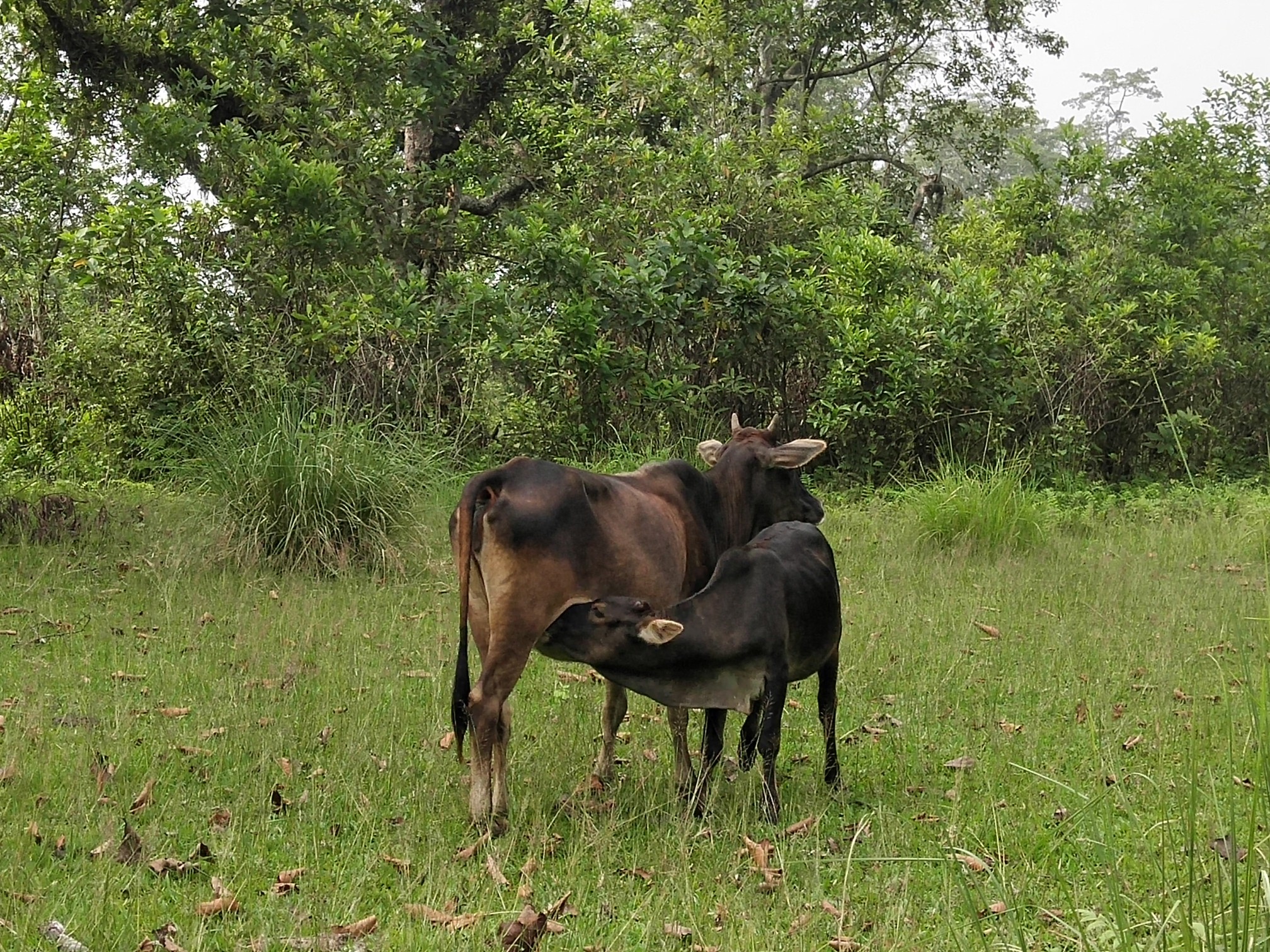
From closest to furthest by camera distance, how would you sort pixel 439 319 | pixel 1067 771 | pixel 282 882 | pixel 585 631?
1. pixel 282 882
2. pixel 585 631
3. pixel 1067 771
4. pixel 439 319

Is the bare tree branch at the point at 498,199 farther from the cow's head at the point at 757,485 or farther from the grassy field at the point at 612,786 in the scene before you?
the cow's head at the point at 757,485

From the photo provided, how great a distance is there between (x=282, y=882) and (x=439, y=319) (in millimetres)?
8292

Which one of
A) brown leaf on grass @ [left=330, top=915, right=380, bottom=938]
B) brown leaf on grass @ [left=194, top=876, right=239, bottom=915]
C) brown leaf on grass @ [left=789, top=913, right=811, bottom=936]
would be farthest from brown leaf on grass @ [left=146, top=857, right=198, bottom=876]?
brown leaf on grass @ [left=789, top=913, right=811, bottom=936]

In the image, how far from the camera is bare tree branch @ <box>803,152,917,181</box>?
2097 cm

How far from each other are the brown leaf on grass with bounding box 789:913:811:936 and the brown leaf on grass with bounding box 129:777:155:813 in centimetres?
236

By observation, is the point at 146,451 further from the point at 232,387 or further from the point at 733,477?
the point at 733,477

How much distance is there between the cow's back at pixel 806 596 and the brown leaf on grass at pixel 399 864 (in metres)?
1.61

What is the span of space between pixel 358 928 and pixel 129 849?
40.0 inches

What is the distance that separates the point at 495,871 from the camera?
13.5ft

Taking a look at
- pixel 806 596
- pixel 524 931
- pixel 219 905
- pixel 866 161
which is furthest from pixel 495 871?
pixel 866 161

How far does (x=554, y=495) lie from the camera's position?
15.4 ft

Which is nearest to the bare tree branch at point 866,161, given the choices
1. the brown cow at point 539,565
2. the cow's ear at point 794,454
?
the cow's ear at point 794,454

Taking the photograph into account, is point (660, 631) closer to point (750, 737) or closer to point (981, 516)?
point (750, 737)

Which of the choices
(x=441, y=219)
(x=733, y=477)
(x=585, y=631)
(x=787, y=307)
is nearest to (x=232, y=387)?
(x=441, y=219)
